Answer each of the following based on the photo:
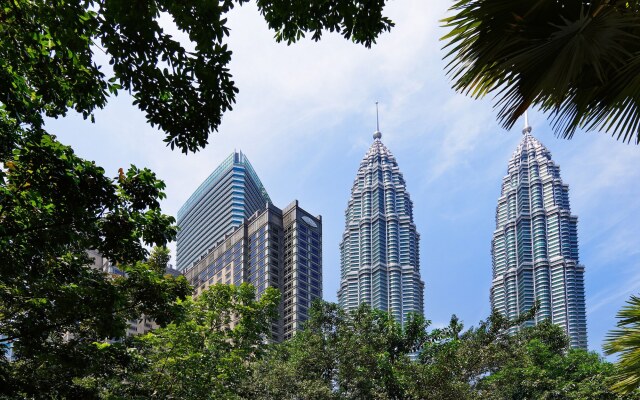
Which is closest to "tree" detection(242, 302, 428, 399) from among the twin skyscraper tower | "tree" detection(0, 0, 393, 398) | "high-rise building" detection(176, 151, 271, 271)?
"tree" detection(0, 0, 393, 398)

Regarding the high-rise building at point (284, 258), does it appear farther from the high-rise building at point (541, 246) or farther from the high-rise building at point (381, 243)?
the high-rise building at point (541, 246)

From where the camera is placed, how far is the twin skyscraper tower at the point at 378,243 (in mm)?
130000

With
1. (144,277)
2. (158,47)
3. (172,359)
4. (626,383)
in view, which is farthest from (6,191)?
(172,359)

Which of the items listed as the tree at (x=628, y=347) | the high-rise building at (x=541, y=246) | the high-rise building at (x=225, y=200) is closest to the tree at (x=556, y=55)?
the tree at (x=628, y=347)

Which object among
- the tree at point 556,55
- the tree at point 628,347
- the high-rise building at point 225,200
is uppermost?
the high-rise building at point 225,200

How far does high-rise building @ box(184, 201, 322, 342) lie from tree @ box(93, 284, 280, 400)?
108 metres

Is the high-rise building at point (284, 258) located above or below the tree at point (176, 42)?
above

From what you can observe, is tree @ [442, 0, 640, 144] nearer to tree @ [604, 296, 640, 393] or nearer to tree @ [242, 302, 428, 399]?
Answer: tree @ [604, 296, 640, 393]

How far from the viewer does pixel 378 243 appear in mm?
184500

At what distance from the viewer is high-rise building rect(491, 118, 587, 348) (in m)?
162

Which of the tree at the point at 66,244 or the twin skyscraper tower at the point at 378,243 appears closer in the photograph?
the tree at the point at 66,244

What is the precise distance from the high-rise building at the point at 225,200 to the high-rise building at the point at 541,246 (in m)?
69.3

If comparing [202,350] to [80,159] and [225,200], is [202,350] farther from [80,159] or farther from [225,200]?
[225,200]

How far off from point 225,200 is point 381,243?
44628 millimetres
